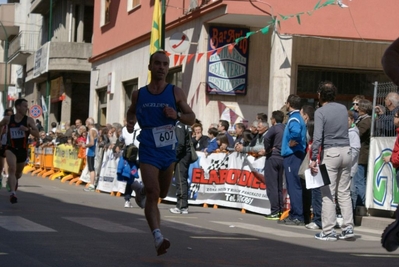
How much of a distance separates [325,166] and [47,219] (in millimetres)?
3956

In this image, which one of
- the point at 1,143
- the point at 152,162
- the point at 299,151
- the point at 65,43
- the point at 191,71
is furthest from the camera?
the point at 65,43

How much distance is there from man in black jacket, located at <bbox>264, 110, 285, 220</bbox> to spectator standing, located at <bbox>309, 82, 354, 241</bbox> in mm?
3578

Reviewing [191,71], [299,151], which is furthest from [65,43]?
[299,151]

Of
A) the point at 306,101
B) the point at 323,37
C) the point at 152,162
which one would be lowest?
the point at 152,162

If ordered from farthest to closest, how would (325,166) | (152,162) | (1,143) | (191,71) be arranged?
(191,71)
(1,143)
(325,166)
(152,162)

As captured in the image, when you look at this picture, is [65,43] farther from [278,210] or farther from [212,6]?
[278,210]

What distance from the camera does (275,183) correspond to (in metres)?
16.2

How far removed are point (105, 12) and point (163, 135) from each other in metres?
28.2

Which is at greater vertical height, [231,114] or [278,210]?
[231,114]

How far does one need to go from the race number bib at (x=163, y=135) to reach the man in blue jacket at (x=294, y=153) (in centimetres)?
589

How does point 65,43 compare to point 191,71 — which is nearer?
point 191,71

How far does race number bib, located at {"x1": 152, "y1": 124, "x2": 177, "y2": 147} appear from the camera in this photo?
925 cm

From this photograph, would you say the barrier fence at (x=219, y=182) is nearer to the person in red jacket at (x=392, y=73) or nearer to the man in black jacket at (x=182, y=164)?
the man in black jacket at (x=182, y=164)

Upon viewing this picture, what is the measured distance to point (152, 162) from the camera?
30.2 ft
